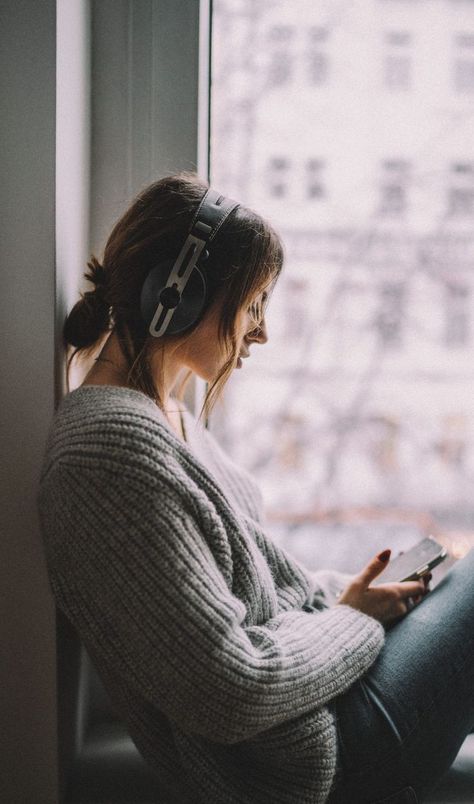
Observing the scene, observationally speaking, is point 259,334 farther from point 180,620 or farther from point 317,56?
point 317,56

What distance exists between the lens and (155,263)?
0.83 m

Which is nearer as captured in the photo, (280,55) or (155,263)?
(155,263)

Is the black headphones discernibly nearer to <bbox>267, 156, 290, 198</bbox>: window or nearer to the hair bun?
the hair bun

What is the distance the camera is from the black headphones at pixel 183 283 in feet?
2.62

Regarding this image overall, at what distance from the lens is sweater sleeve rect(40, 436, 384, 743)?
705 mm

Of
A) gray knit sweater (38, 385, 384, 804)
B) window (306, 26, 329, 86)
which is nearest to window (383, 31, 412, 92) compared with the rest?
window (306, 26, 329, 86)

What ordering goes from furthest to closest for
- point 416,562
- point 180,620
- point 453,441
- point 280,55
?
point 453,441
point 280,55
point 416,562
point 180,620

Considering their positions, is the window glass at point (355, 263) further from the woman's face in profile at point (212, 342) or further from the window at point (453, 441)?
the woman's face in profile at point (212, 342)

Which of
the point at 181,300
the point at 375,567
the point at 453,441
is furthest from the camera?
the point at 453,441

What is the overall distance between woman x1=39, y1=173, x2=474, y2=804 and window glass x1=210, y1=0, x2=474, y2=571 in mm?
338

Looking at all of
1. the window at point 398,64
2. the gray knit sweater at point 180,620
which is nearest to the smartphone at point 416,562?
the gray knit sweater at point 180,620

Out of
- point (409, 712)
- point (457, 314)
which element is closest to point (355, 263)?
point (457, 314)

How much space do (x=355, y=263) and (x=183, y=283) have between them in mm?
546

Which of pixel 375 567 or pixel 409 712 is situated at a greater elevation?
pixel 375 567
